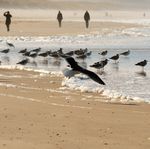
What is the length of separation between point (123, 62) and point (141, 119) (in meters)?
13.2

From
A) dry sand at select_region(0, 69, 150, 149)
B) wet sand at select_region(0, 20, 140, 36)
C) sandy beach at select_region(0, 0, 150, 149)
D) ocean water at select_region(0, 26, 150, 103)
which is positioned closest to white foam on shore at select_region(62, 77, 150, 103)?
ocean water at select_region(0, 26, 150, 103)

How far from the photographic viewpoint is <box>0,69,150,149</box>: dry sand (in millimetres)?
8438

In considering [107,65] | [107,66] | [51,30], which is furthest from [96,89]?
[51,30]

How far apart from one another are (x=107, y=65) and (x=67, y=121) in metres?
12.4

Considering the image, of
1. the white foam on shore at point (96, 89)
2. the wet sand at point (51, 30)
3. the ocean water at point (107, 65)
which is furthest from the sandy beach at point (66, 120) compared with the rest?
the wet sand at point (51, 30)

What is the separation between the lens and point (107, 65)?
73.1 feet

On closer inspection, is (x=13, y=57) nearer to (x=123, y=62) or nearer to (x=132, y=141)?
(x=123, y=62)

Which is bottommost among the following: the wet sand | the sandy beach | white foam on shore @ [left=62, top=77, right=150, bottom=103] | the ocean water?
the wet sand

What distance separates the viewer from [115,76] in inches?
720

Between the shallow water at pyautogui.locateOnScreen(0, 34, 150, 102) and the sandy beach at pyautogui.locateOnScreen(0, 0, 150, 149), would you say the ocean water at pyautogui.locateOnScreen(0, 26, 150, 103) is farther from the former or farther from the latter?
the sandy beach at pyautogui.locateOnScreen(0, 0, 150, 149)

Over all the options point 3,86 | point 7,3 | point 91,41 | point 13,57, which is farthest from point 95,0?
point 3,86

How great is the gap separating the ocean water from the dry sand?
3.10 feet

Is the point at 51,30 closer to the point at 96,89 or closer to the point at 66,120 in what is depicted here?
the point at 96,89

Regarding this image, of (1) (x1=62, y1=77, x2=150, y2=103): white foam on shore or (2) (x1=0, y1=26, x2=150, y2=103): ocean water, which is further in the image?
(2) (x1=0, y1=26, x2=150, y2=103): ocean water
